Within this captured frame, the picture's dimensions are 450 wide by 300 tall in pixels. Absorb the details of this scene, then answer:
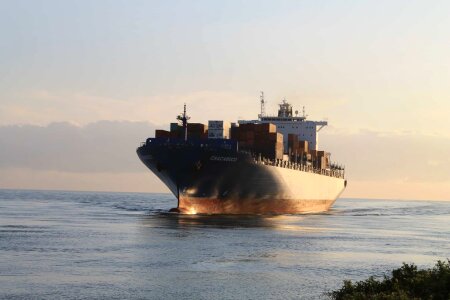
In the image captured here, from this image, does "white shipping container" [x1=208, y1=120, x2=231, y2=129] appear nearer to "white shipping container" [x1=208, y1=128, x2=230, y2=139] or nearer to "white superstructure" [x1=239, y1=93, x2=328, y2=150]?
"white shipping container" [x1=208, y1=128, x2=230, y2=139]

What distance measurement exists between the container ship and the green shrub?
1689 inches

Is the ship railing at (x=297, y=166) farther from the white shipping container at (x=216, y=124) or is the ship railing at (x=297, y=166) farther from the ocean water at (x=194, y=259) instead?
the ocean water at (x=194, y=259)

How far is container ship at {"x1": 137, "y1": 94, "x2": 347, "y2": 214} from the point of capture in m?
65.1

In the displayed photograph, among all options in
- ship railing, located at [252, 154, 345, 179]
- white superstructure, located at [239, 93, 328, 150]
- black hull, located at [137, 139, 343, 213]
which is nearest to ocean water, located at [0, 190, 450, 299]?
black hull, located at [137, 139, 343, 213]

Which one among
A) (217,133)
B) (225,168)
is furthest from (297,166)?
(225,168)

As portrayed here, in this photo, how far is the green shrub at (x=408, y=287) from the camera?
19.1 meters

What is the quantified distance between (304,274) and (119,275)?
27.6 feet

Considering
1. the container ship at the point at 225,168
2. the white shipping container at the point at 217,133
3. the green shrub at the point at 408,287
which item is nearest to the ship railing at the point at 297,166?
the container ship at the point at 225,168

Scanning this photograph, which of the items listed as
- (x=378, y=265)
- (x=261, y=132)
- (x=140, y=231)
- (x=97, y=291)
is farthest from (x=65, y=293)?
(x=261, y=132)

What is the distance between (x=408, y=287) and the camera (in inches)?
824

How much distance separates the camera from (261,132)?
251ft

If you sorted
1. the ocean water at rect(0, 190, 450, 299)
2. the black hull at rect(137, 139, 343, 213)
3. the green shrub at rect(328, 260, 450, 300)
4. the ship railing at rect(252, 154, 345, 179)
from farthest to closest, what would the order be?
1. the ship railing at rect(252, 154, 345, 179)
2. the black hull at rect(137, 139, 343, 213)
3. the ocean water at rect(0, 190, 450, 299)
4. the green shrub at rect(328, 260, 450, 300)

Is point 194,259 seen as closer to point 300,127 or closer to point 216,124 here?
point 216,124

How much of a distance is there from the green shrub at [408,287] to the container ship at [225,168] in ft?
141
